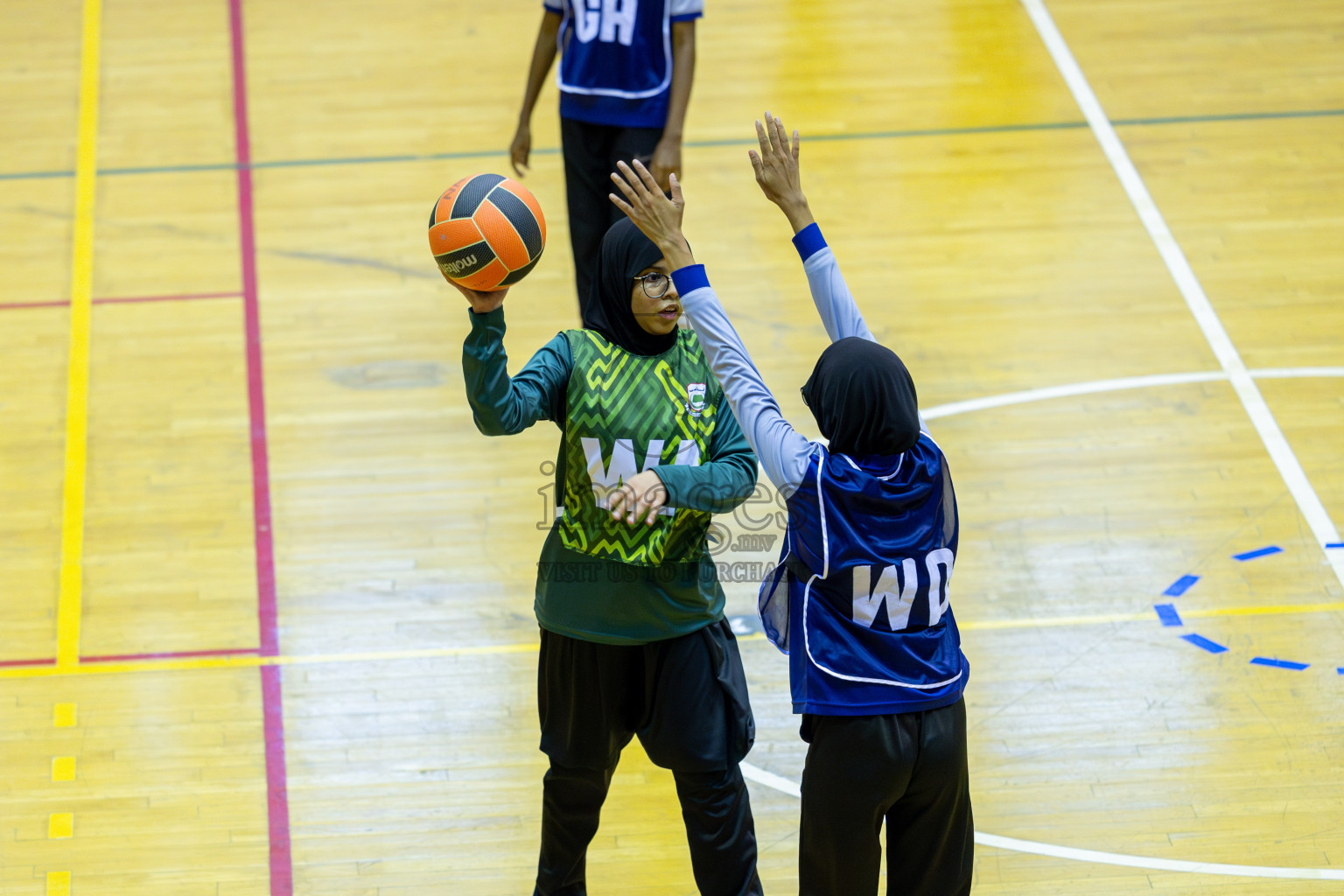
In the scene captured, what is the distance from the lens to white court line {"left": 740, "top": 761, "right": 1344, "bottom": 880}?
409 centimetres

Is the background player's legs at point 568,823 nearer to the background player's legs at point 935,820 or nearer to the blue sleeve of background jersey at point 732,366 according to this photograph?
the background player's legs at point 935,820

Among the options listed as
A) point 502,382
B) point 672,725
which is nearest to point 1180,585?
point 672,725

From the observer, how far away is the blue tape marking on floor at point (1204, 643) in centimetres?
497

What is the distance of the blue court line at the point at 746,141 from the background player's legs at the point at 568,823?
4.94m

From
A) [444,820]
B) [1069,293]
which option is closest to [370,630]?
[444,820]

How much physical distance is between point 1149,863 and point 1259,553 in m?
1.70

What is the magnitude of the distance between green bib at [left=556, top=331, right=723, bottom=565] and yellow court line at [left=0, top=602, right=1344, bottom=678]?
1.71m

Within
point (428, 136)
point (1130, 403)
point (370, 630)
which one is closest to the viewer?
point (370, 630)

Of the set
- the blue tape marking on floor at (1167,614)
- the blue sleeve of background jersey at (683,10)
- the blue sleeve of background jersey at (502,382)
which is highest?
the blue sleeve of background jersey at (502,382)

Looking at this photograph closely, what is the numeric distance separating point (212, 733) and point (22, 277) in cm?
331

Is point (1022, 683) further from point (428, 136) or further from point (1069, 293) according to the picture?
point (428, 136)

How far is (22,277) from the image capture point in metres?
6.96

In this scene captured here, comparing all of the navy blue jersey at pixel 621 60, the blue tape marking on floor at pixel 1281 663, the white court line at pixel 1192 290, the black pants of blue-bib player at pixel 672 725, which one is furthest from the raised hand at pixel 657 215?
the white court line at pixel 1192 290

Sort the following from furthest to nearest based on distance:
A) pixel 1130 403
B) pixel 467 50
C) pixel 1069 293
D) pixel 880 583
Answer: pixel 467 50, pixel 1069 293, pixel 1130 403, pixel 880 583
